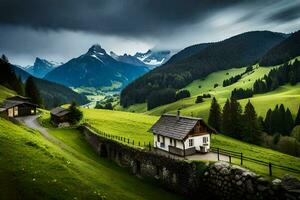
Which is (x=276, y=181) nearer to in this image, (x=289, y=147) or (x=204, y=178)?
(x=204, y=178)

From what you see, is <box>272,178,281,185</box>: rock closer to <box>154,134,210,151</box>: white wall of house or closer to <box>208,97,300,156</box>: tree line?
<box>154,134,210,151</box>: white wall of house

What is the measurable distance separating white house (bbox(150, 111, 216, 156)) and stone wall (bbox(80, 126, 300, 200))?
4330 millimetres

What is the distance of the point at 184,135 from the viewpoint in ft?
152

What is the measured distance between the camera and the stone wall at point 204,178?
29234 mm

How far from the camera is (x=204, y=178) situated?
3684 centimetres

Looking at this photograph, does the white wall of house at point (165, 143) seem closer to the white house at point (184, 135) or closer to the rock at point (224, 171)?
the white house at point (184, 135)

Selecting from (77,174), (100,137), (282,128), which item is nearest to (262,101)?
(282,128)

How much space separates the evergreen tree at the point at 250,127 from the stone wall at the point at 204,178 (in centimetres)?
5777

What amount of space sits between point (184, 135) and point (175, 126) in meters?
4.05

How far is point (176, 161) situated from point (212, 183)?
698cm

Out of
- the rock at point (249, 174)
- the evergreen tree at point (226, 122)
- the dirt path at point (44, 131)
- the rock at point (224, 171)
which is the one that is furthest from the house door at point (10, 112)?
the rock at point (249, 174)

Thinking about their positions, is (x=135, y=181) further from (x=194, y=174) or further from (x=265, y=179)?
(x=265, y=179)

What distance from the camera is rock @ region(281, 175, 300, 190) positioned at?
90.4 ft

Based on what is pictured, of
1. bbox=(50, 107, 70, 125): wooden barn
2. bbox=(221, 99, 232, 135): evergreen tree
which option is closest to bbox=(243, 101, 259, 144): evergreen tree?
bbox=(221, 99, 232, 135): evergreen tree
